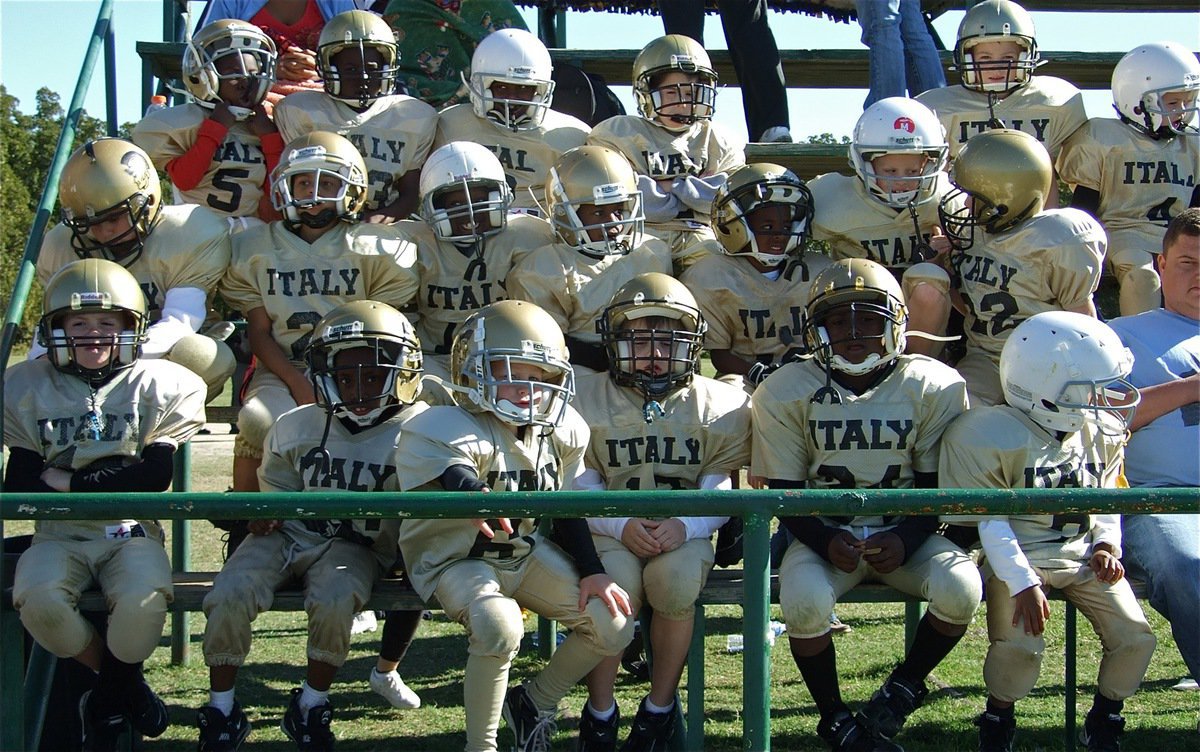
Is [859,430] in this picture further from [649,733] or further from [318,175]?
[318,175]

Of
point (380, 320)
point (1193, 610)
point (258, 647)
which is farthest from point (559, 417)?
point (258, 647)

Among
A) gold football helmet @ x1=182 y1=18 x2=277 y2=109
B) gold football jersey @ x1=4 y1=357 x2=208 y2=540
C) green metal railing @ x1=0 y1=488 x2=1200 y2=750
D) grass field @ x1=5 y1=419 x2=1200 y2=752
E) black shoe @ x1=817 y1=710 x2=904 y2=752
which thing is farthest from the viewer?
gold football helmet @ x1=182 y1=18 x2=277 y2=109

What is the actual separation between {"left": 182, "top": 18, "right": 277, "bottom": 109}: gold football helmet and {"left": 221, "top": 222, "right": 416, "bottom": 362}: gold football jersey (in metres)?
0.82

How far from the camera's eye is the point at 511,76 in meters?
5.81

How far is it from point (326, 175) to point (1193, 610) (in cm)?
335

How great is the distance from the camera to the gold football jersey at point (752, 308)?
536 centimetres

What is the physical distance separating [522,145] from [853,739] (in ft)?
9.91

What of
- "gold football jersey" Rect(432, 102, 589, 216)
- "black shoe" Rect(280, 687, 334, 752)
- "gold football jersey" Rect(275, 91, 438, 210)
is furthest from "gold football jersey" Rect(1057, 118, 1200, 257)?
"black shoe" Rect(280, 687, 334, 752)

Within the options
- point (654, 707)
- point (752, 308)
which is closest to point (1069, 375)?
point (752, 308)

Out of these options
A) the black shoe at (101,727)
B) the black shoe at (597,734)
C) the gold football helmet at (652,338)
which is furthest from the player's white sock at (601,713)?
the black shoe at (101,727)

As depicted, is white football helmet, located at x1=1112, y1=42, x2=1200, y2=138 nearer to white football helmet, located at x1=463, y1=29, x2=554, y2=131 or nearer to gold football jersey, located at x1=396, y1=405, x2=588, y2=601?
white football helmet, located at x1=463, y1=29, x2=554, y2=131

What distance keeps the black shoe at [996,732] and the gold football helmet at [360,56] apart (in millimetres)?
3544

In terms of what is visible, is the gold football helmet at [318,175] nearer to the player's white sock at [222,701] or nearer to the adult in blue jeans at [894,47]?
the player's white sock at [222,701]

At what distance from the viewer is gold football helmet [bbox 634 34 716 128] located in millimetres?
5914
